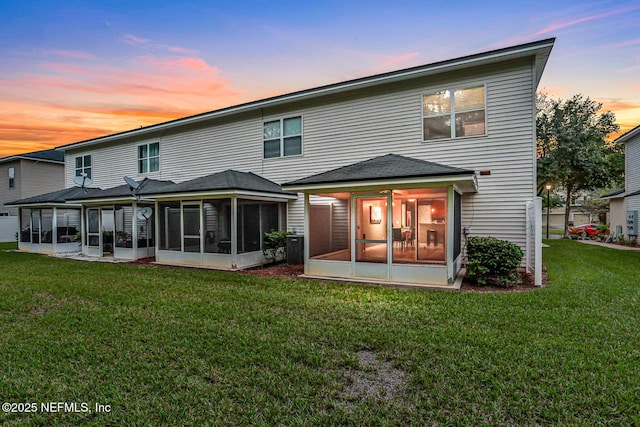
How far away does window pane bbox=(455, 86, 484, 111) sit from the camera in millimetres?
9023

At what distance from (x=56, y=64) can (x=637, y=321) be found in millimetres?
17177

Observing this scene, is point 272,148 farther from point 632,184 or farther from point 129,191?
point 632,184

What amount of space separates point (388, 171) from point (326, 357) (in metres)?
5.27

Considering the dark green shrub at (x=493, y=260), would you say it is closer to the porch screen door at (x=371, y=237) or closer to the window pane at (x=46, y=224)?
the porch screen door at (x=371, y=237)

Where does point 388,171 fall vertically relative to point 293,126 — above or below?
below

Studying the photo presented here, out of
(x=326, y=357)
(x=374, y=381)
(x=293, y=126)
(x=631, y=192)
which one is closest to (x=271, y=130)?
(x=293, y=126)

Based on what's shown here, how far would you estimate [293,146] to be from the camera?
11.9 meters

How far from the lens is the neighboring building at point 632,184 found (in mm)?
16031

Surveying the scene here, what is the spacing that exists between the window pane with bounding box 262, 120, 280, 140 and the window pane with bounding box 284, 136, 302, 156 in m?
→ 0.52

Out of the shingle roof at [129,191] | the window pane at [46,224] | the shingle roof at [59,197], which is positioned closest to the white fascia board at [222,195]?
the shingle roof at [129,191]

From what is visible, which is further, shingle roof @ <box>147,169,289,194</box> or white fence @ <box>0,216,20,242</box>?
white fence @ <box>0,216,20,242</box>

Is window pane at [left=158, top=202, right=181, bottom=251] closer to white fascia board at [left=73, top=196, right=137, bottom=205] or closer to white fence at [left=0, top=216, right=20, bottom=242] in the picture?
white fascia board at [left=73, top=196, right=137, bottom=205]

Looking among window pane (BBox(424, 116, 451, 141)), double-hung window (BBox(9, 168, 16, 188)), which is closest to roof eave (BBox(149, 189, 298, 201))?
window pane (BBox(424, 116, 451, 141))

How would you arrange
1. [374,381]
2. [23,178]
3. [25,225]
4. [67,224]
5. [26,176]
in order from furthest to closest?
1. [26,176]
2. [23,178]
3. [25,225]
4. [67,224]
5. [374,381]
